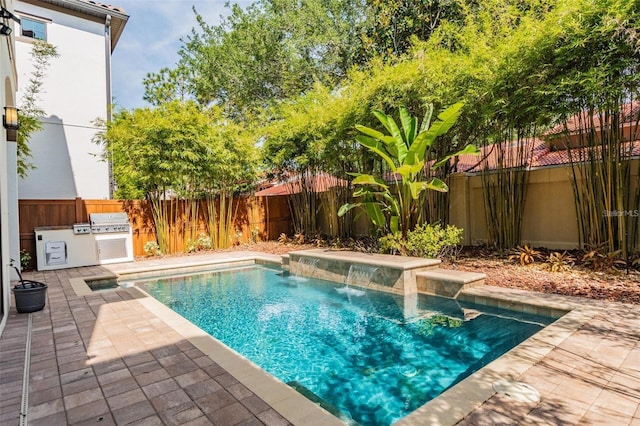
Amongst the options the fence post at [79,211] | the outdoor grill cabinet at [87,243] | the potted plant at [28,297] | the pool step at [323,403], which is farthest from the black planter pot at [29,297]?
the fence post at [79,211]

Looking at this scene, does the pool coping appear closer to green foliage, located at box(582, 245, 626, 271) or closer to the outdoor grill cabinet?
green foliage, located at box(582, 245, 626, 271)

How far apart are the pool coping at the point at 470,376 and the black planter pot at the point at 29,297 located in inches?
45.1

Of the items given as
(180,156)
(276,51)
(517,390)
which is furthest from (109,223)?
(276,51)

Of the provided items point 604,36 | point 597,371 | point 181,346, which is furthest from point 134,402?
point 604,36

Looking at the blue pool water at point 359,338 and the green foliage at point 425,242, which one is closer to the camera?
the blue pool water at point 359,338

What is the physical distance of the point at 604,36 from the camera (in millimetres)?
4688

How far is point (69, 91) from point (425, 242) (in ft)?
36.8

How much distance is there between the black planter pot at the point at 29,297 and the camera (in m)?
4.42

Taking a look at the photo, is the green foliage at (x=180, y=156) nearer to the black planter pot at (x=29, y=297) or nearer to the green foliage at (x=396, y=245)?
the black planter pot at (x=29, y=297)

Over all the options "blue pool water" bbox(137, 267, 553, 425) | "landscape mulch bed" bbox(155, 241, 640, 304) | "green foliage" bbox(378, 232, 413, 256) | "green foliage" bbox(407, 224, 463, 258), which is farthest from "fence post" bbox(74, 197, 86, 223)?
"landscape mulch bed" bbox(155, 241, 640, 304)

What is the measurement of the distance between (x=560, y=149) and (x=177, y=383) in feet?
31.7

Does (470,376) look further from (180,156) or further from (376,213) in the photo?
(180,156)

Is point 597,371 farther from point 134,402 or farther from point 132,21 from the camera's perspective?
point 132,21

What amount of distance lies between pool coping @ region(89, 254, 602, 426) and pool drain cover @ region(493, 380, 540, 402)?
0.19 ft
